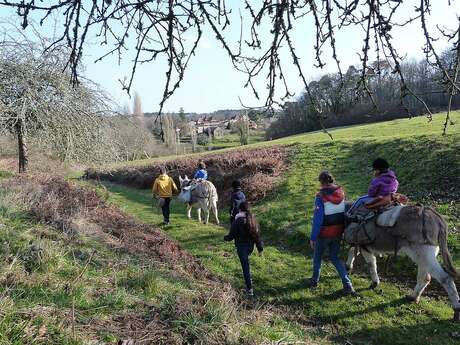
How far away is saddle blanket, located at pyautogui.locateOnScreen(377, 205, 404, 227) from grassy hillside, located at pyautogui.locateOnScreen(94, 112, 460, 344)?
1.49 m

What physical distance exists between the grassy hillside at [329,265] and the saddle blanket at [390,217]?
1.49 m

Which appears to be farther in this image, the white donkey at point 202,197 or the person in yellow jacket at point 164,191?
the white donkey at point 202,197

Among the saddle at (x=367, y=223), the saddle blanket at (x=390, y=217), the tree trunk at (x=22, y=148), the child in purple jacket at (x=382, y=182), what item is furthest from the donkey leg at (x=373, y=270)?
the tree trunk at (x=22, y=148)

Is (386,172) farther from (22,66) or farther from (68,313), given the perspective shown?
(22,66)

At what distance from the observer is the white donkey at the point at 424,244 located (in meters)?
6.79

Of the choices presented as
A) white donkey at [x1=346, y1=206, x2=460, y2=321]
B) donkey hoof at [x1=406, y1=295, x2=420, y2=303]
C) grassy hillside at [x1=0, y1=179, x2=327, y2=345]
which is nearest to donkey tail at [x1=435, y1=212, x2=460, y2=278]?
white donkey at [x1=346, y1=206, x2=460, y2=321]

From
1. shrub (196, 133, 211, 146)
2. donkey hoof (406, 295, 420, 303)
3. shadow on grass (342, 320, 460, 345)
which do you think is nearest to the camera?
shadow on grass (342, 320, 460, 345)

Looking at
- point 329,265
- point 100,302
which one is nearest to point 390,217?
point 329,265

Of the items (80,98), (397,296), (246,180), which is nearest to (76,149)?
(80,98)

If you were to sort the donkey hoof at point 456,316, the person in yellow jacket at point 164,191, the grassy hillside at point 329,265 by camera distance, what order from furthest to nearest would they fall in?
the person in yellow jacket at point 164,191, the grassy hillside at point 329,265, the donkey hoof at point 456,316

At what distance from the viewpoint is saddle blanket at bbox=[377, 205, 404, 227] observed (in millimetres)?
7359

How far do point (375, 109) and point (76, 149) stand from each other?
15987mm

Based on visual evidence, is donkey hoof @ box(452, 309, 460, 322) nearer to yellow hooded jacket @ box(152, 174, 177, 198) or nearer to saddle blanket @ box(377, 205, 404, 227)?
saddle blanket @ box(377, 205, 404, 227)

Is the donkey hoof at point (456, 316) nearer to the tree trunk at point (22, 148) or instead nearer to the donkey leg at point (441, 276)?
the donkey leg at point (441, 276)
